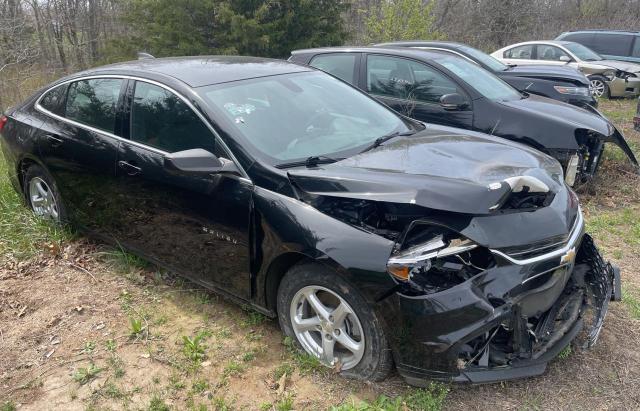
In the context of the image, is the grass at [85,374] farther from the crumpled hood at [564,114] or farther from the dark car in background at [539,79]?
the dark car in background at [539,79]

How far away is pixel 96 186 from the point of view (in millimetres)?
4125

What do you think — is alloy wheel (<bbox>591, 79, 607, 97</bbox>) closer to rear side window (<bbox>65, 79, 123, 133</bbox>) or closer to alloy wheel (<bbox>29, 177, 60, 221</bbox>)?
rear side window (<bbox>65, 79, 123, 133</bbox>)

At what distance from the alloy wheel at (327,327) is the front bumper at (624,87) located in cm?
1256

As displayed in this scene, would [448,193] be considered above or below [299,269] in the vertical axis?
above

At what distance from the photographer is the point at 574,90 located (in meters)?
8.57

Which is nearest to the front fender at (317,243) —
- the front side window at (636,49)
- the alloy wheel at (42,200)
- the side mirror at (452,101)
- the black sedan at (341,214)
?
the black sedan at (341,214)

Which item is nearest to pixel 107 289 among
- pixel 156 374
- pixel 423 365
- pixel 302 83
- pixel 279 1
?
pixel 156 374

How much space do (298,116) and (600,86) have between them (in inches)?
474

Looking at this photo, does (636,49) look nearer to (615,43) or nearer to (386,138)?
(615,43)

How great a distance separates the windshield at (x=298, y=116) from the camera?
3.31 metres

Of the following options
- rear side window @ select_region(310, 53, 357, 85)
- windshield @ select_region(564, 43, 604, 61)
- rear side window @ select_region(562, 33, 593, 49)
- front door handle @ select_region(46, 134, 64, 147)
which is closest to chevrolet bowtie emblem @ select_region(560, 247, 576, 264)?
front door handle @ select_region(46, 134, 64, 147)

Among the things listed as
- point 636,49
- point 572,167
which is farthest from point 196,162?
point 636,49

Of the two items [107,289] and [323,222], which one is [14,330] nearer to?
[107,289]

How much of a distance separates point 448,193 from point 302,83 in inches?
67.5
